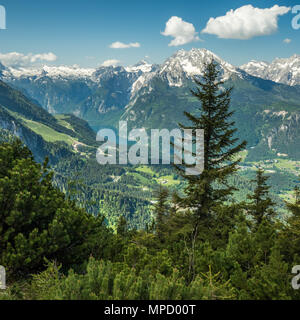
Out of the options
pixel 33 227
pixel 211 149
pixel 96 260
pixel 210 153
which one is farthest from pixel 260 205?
pixel 33 227

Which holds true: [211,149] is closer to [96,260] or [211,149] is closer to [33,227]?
[96,260]

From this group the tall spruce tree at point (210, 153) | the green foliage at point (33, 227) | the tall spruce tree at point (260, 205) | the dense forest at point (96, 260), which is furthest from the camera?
the tall spruce tree at point (260, 205)

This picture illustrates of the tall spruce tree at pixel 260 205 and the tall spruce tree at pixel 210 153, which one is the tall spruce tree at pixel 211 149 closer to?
the tall spruce tree at pixel 210 153

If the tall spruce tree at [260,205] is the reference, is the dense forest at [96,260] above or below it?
above

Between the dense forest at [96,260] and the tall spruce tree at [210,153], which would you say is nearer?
the dense forest at [96,260]

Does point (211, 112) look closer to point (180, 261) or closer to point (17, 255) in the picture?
point (180, 261)

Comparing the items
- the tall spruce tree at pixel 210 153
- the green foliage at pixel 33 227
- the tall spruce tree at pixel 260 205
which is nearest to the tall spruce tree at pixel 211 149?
the tall spruce tree at pixel 210 153
